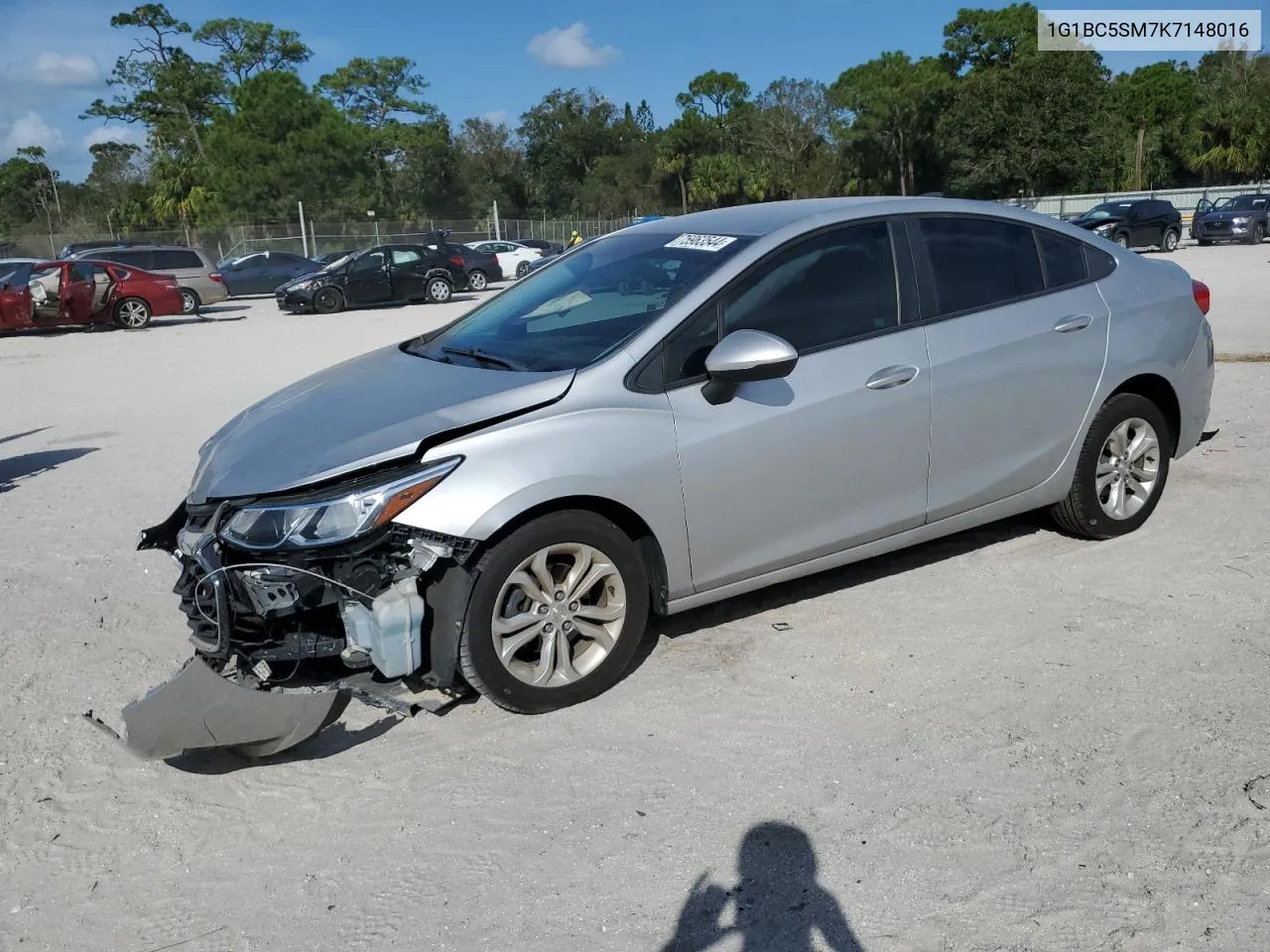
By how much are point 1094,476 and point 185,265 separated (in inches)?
975

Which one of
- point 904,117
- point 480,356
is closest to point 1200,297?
point 480,356

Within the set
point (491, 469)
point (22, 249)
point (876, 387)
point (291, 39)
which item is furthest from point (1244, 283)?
point (291, 39)

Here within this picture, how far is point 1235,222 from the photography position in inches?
1361

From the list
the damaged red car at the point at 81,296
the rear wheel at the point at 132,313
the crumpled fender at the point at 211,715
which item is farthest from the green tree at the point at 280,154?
the crumpled fender at the point at 211,715

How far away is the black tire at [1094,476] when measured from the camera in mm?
5367

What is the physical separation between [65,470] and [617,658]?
612 centimetres

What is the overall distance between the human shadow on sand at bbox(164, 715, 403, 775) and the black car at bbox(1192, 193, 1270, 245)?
37.2 meters

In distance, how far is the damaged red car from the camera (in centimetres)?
2080

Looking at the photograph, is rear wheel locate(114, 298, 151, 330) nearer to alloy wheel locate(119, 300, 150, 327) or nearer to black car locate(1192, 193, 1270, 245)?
alloy wheel locate(119, 300, 150, 327)

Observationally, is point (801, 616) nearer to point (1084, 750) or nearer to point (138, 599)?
point (1084, 750)

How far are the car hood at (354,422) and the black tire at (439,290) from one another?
2286 centimetres

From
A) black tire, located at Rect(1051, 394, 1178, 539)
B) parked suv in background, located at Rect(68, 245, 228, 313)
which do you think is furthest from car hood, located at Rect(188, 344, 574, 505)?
parked suv in background, located at Rect(68, 245, 228, 313)

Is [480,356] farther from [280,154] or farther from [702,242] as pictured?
[280,154]

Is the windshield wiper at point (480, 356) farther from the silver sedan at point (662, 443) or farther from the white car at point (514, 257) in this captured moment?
the white car at point (514, 257)
